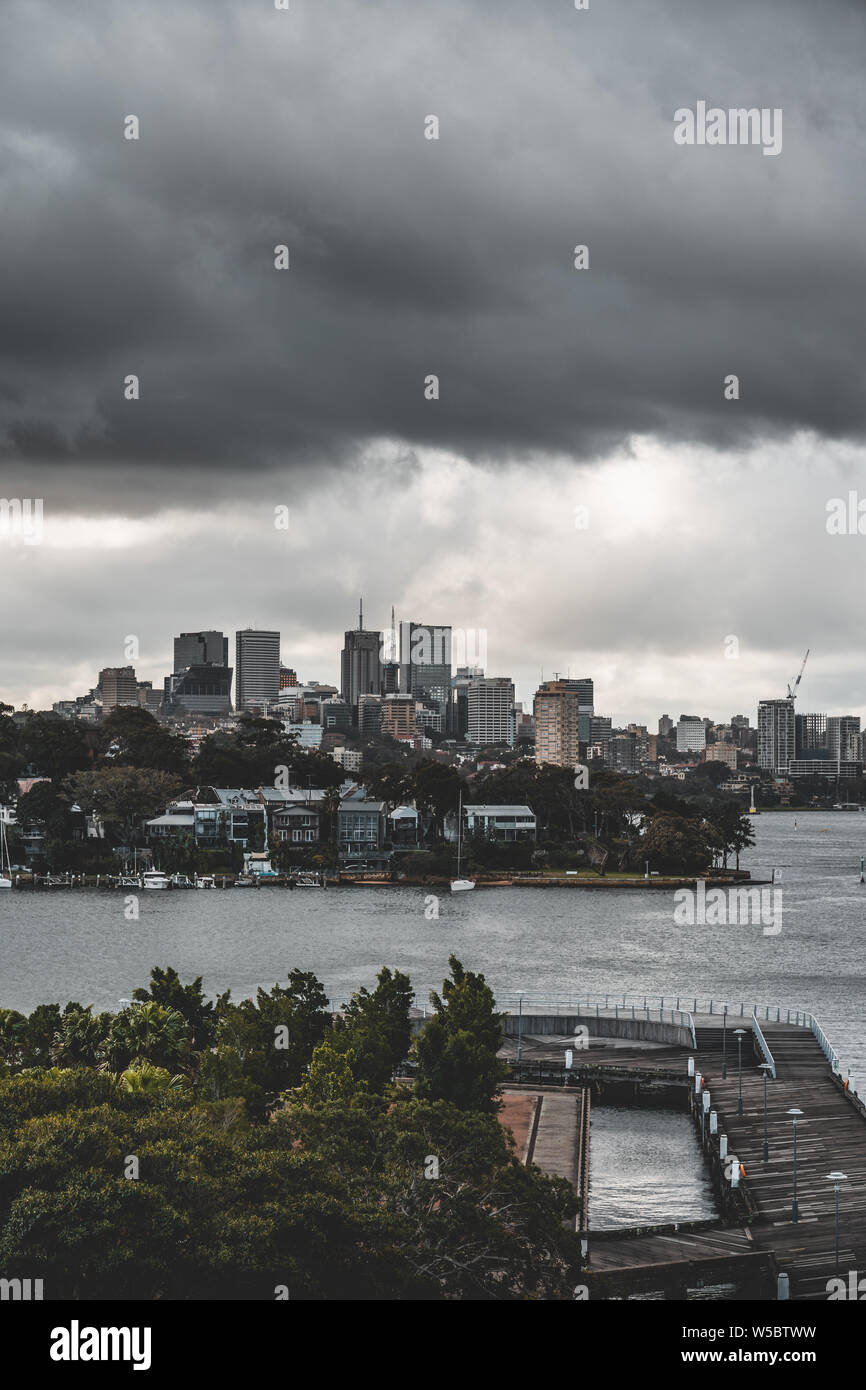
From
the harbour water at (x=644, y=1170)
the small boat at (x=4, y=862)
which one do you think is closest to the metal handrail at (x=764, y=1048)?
the harbour water at (x=644, y=1170)

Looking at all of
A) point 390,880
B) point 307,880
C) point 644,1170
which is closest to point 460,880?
point 390,880

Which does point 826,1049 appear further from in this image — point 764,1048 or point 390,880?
point 390,880

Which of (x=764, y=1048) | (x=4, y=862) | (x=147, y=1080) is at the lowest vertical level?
(x=4, y=862)

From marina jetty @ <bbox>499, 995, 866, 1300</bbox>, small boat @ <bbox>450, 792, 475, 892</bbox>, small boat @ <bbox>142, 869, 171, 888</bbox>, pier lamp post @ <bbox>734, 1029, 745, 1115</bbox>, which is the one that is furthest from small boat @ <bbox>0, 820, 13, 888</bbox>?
pier lamp post @ <bbox>734, 1029, 745, 1115</bbox>

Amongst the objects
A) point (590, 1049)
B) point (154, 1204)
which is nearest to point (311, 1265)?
point (154, 1204)

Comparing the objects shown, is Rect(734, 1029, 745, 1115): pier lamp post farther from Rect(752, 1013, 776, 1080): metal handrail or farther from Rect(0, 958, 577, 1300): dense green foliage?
Rect(0, 958, 577, 1300): dense green foliage
